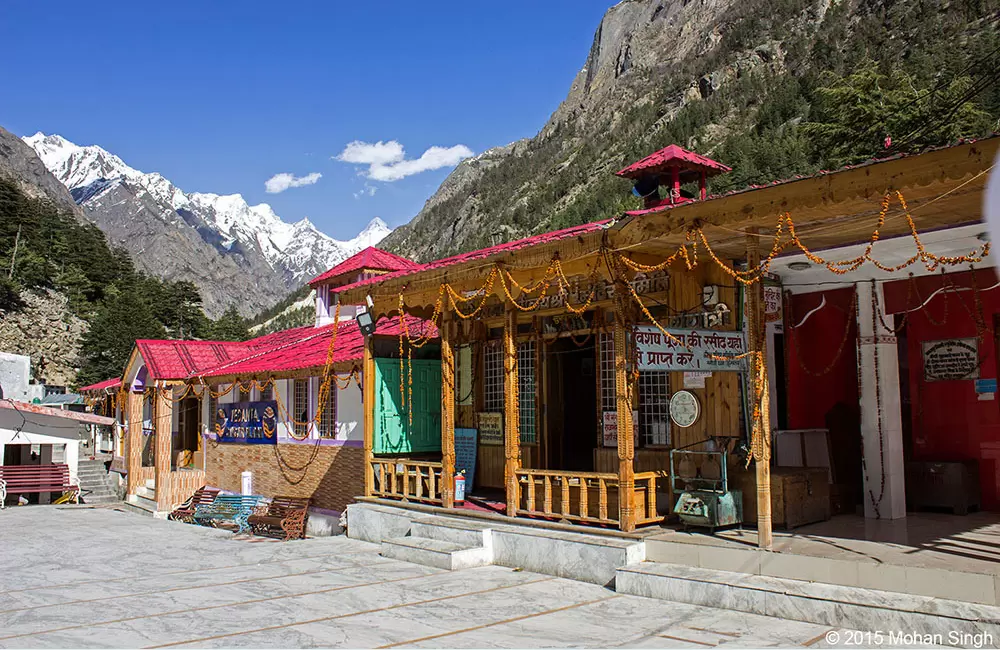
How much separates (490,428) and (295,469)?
5.55m

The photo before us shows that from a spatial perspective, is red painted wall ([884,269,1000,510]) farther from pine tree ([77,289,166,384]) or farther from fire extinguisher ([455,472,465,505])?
pine tree ([77,289,166,384])

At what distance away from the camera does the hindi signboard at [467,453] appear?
45.6 ft

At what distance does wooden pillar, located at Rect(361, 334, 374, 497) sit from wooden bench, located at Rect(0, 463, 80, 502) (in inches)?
560

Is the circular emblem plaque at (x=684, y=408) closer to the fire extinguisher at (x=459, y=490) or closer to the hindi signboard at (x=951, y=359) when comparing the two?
the hindi signboard at (x=951, y=359)

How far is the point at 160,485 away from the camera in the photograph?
20.3m

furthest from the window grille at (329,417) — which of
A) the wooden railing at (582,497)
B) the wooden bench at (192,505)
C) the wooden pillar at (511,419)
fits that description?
the wooden pillar at (511,419)

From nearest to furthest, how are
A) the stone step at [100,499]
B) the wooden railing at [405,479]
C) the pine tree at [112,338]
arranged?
the wooden railing at [405,479]
the stone step at [100,499]
the pine tree at [112,338]

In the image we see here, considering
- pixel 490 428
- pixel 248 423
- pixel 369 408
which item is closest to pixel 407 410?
pixel 369 408

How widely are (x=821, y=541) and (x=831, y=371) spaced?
3.35 meters

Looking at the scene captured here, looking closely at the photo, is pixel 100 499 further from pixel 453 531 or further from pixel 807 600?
pixel 807 600

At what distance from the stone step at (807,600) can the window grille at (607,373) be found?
3.47 metres

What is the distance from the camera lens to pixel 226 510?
1778 cm

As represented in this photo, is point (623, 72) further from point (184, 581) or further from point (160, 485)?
point (184, 581)

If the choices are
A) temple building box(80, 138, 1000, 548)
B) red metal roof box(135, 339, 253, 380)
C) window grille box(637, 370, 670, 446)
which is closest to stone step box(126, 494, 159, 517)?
red metal roof box(135, 339, 253, 380)
